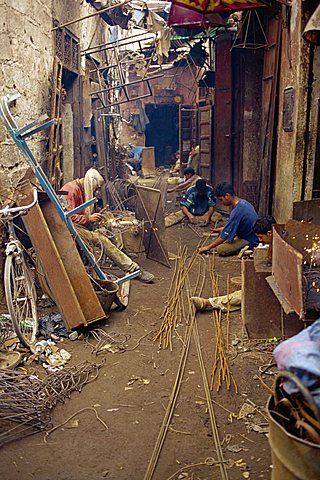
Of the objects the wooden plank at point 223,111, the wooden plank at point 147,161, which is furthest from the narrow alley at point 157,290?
the wooden plank at point 147,161

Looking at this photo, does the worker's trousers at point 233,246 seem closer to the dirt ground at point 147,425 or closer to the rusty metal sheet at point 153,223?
the rusty metal sheet at point 153,223

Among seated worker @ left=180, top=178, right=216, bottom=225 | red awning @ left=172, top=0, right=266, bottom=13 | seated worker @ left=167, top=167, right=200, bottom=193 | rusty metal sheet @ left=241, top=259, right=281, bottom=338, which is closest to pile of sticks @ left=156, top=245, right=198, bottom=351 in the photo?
rusty metal sheet @ left=241, top=259, right=281, bottom=338

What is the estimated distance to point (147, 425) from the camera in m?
3.70

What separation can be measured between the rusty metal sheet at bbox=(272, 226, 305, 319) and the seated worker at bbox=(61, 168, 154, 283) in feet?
9.92

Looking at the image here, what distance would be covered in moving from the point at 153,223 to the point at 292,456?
627 cm

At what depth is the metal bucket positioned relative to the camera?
1735mm

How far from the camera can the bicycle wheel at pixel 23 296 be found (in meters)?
4.84

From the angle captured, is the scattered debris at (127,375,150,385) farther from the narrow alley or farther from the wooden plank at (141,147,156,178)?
the wooden plank at (141,147,156,178)

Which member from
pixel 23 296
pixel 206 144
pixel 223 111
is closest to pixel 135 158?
pixel 206 144

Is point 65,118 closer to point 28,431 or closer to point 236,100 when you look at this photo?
point 236,100

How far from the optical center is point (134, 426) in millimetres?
3695

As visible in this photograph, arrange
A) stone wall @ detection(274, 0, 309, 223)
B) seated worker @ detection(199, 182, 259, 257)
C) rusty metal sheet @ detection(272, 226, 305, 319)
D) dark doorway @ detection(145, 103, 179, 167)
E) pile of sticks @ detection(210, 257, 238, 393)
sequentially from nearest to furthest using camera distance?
rusty metal sheet @ detection(272, 226, 305, 319) → pile of sticks @ detection(210, 257, 238, 393) → stone wall @ detection(274, 0, 309, 223) → seated worker @ detection(199, 182, 259, 257) → dark doorway @ detection(145, 103, 179, 167)

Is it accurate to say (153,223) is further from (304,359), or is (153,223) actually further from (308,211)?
(304,359)

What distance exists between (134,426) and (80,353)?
4.51ft
